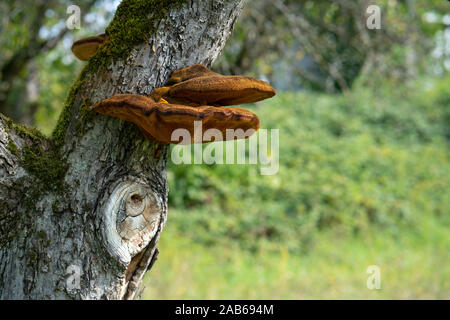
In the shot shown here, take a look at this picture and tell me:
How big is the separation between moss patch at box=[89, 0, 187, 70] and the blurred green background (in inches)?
106

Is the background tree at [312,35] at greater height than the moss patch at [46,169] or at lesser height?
greater

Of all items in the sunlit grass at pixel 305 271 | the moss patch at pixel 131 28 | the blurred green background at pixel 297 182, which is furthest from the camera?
the blurred green background at pixel 297 182

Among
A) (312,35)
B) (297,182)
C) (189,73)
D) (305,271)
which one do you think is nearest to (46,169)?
(189,73)

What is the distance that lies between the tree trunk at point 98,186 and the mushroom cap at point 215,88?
0.53ft

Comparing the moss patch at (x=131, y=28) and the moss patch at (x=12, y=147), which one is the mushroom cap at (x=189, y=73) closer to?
the moss patch at (x=131, y=28)

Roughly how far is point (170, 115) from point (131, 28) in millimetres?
469

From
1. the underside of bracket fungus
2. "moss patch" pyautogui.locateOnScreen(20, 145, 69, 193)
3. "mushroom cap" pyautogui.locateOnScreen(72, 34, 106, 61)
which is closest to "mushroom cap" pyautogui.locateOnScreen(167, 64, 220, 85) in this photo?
the underside of bracket fungus

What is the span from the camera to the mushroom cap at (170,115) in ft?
3.86

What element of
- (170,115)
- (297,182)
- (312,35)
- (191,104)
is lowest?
(170,115)

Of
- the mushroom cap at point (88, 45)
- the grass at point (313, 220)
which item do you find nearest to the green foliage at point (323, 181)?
the grass at point (313, 220)

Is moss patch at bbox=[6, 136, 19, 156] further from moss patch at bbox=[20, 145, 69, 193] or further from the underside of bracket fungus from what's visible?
the underside of bracket fungus

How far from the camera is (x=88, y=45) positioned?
64.2 inches

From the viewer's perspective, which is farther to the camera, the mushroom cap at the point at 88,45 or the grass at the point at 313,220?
the grass at the point at 313,220

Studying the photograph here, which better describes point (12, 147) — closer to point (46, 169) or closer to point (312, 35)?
→ point (46, 169)
